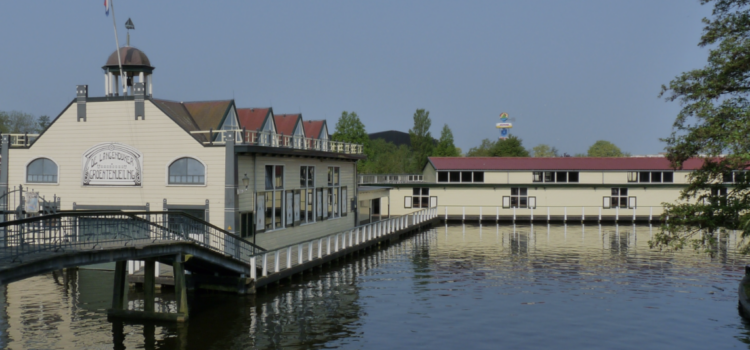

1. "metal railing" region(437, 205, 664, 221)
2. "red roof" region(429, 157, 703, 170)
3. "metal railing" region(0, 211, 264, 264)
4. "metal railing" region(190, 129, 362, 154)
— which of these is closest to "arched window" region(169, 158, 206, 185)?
"metal railing" region(190, 129, 362, 154)

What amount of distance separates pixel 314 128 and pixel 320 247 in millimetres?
14143

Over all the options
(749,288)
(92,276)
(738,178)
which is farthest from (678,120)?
(92,276)

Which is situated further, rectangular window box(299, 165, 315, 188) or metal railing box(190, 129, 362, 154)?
rectangular window box(299, 165, 315, 188)

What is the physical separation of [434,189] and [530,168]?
30.5 ft

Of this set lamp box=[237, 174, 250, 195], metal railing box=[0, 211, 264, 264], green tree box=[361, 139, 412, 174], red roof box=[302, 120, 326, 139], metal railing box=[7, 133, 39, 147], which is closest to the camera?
metal railing box=[0, 211, 264, 264]

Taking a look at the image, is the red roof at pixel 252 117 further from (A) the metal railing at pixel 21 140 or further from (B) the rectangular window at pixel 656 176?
(B) the rectangular window at pixel 656 176

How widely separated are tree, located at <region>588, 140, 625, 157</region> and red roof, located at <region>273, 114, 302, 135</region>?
132 metres

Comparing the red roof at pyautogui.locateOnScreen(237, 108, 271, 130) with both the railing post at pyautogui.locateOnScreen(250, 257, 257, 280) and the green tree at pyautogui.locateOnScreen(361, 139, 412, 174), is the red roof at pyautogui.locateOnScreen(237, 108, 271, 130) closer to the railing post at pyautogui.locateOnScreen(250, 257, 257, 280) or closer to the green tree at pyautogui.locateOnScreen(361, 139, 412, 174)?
the railing post at pyautogui.locateOnScreen(250, 257, 257, 280)

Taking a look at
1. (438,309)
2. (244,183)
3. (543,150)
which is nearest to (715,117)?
(438,309)

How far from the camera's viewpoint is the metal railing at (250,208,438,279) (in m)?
27.3

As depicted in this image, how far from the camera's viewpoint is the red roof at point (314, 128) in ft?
145

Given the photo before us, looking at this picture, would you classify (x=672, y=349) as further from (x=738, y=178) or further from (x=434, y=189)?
(x=434, y=189)

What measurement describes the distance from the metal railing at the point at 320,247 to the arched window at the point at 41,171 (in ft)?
35.5

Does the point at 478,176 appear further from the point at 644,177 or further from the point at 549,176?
the point at 644,177
